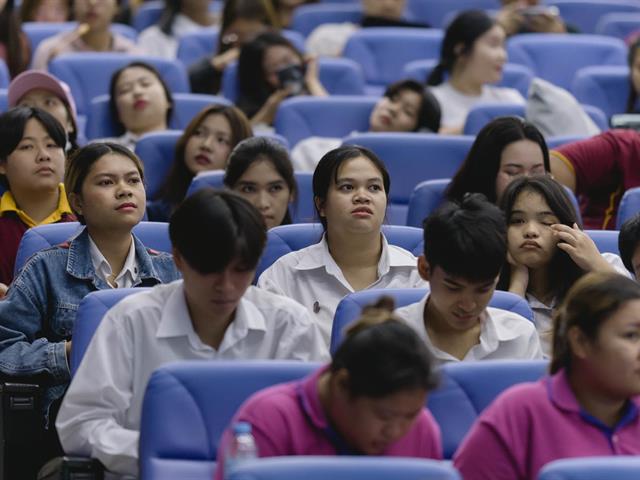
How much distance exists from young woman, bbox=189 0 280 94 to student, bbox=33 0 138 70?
13.6 inches

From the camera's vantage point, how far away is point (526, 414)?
2.49 m

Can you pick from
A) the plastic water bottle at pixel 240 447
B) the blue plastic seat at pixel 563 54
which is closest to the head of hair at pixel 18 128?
the plastic water bottle at pixel 240 447

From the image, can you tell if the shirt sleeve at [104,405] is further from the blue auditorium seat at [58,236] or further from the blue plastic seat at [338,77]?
the blue plastic seat at [338,77]

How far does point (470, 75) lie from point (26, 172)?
8.65 feet

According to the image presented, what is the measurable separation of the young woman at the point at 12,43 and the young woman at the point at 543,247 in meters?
3.51

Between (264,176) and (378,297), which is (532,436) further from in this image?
(264,176)

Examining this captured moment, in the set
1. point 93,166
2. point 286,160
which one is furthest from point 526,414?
point 286,160

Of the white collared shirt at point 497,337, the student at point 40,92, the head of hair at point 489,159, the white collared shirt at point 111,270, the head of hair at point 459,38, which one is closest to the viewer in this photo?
the white collared shirt at point 497,337

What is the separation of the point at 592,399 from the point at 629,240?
43.3 inches

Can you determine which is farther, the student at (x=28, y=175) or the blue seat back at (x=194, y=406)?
the student at (x=28, y=175)

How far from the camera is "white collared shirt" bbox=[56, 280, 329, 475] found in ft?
9.07

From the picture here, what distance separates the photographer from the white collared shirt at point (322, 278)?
3.66 m

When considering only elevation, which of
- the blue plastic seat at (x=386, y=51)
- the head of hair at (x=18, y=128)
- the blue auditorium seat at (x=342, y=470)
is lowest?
the blue plastic seat at (x=386, y=51)

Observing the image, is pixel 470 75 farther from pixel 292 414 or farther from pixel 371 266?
pixel 292 414
